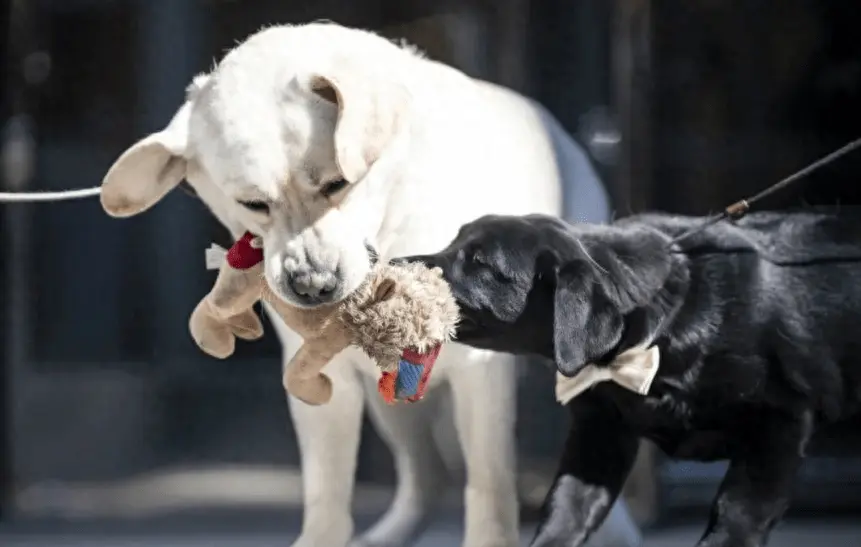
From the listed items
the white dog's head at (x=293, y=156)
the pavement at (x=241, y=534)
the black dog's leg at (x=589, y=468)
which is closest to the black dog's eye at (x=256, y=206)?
the white dog's head at (x=293, y=156)

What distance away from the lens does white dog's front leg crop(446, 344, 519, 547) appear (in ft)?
4.93

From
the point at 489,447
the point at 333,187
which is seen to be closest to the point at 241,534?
the point at 489,447

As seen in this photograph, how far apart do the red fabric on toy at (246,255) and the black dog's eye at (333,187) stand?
0.12m

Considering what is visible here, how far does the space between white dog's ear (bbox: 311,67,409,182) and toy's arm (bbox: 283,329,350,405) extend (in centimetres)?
18

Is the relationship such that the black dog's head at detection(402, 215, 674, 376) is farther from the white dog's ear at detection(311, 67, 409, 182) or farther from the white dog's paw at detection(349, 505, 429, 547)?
the white dog's paw at detection(349, 505, 429, 547)

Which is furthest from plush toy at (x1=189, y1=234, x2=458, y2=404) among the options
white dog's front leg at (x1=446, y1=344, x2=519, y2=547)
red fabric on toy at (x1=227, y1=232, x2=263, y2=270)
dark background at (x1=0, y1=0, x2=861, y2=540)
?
dark background at (x1=0, y1=0, x2=861, y2=540)

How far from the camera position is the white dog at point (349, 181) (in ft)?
4.23

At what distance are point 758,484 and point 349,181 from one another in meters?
0.58

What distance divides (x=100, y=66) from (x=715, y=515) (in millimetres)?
1274

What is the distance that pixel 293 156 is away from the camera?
1296 millimetres

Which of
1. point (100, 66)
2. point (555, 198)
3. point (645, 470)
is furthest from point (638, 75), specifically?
point (100, 66)

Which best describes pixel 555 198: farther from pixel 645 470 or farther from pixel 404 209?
pixel 645 470

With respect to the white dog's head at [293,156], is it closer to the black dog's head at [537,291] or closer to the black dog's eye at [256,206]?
the black dog's eye at [256,206]

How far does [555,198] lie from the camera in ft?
5.48
